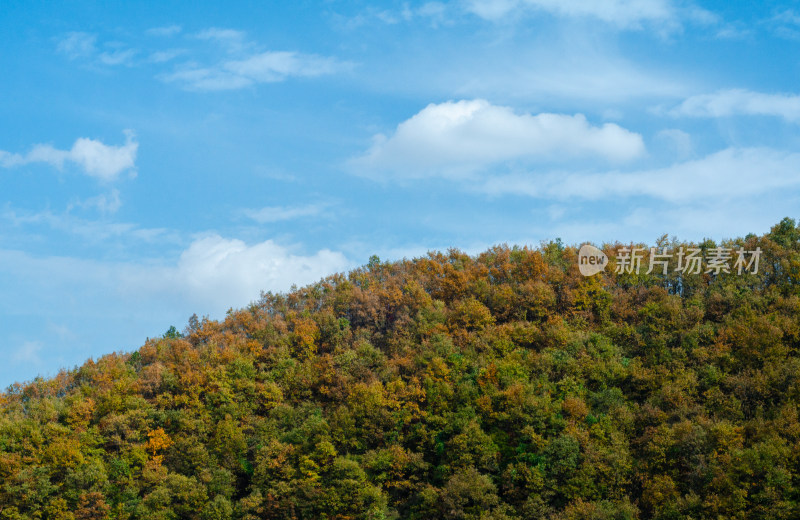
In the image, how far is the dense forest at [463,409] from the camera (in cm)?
5141

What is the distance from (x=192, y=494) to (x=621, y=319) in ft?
127

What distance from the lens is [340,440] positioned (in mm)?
59719

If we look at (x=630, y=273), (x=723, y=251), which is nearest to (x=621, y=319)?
(x=630, y=273)

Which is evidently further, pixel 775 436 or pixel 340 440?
pixel 340 440

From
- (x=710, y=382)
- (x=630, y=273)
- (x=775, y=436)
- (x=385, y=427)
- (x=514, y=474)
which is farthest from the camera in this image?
(x=630, y=273)

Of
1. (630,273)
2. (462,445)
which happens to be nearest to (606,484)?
(462,445)

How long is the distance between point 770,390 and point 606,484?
1406 cm

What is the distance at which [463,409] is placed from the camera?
5947 centimetres

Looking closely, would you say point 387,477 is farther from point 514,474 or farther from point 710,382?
point 710,382

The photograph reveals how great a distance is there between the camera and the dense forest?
51406 millimetres

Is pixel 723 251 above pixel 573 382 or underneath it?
above

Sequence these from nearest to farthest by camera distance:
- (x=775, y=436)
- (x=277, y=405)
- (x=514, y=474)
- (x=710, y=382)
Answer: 1. (x=775, y=436)
2. (x=514, y=474)
3. (x=710, y=382)
4. (x=277, y=405)

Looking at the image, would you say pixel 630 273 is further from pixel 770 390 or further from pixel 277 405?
pixel 277 405

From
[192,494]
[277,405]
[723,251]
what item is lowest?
[192,494]
